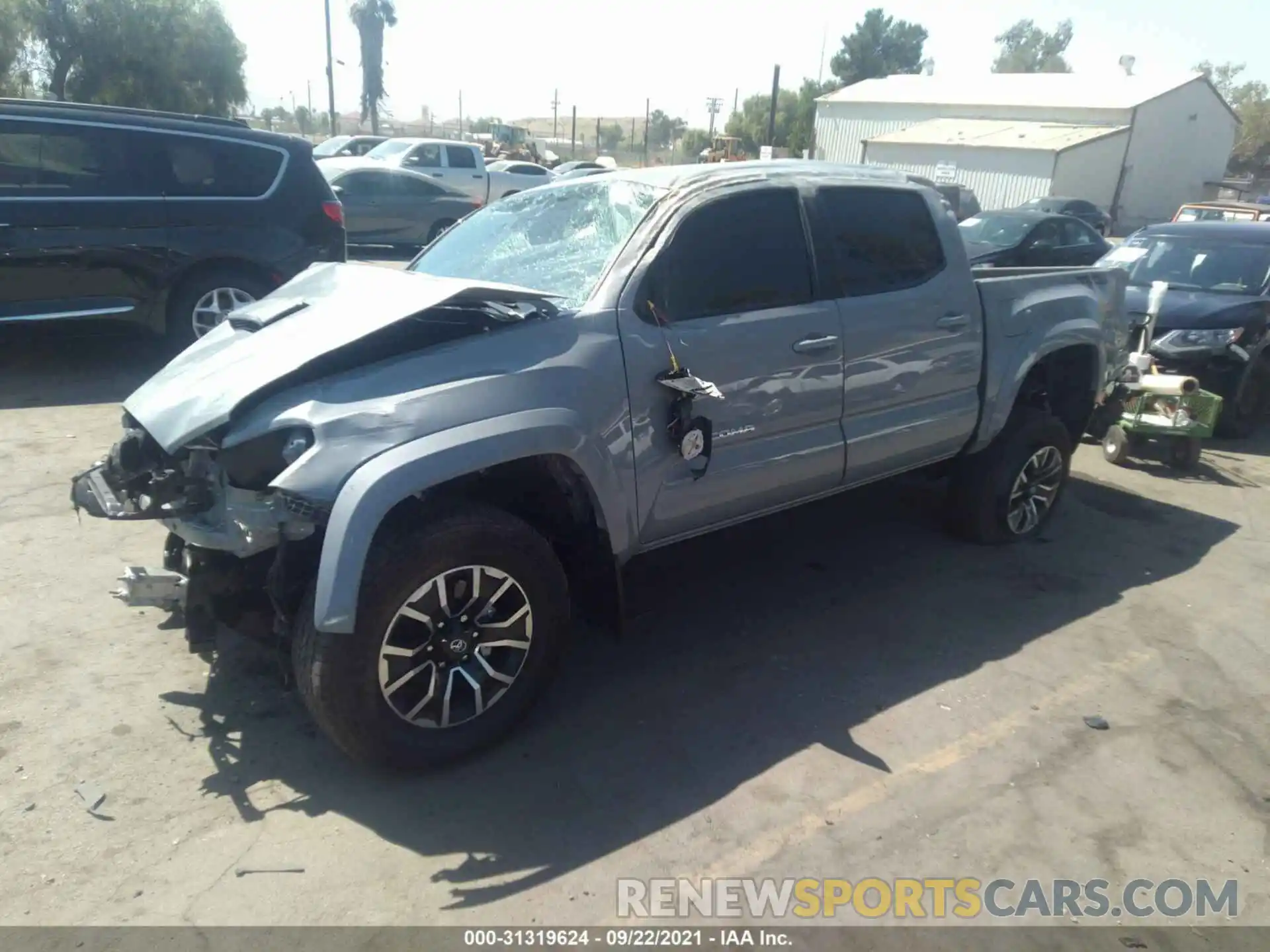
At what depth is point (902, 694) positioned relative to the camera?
385cm

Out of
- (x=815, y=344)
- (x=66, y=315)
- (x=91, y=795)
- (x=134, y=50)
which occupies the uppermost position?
(x=134, y=50)

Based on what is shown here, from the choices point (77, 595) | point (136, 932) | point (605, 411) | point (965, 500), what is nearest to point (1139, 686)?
point (965, 500)

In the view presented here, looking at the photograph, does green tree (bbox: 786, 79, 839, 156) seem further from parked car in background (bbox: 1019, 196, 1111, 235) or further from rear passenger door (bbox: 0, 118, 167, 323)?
rear passenger door (bbox: 0, 118, 167, 323)

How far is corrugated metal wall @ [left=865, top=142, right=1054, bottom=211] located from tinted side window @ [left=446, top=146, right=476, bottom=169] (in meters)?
17.2

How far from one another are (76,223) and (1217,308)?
9047 mm

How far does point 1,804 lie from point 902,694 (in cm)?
320

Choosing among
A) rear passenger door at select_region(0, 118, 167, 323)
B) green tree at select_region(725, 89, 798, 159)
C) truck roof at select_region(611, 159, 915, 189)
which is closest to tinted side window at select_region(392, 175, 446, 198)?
rear passenger door at select_region(0, 118, 167, 323)

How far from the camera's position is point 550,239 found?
4062mm

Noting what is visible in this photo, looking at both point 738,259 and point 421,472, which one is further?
point 738,259

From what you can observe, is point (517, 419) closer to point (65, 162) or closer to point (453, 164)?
point (65, 162)

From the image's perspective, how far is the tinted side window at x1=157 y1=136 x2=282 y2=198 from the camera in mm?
7613

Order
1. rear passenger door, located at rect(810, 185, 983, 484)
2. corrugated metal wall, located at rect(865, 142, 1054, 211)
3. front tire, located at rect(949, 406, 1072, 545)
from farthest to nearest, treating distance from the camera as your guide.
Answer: corrugated metal wall, located at rect(865, 142, 1054, 211), front tire, located at rect(949, 406, 1072, 545), rear passenger door, located at rect(810, 185, 983, 484)

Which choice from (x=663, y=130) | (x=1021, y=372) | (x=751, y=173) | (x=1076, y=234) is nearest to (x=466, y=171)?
(x=1076, y=234)

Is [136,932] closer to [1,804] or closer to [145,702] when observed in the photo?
[1,804]
